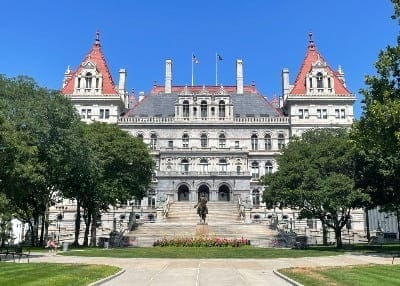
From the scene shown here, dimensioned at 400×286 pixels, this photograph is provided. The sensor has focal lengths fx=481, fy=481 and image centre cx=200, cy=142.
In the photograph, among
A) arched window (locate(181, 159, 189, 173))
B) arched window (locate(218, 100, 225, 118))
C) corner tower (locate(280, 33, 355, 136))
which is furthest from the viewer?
arched window (locate(218, 100, 225, 118))

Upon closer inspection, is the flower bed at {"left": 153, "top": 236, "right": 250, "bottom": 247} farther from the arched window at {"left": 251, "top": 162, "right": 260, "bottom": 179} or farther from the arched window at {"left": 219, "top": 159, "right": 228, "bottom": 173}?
the arched window at {"left": 251, "top": 162, "right": 260, "bottom": 179}

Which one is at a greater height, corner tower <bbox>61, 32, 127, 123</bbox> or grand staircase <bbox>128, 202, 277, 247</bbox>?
Result: corner tower <bbox>61, 32, 127, 123</bbox>

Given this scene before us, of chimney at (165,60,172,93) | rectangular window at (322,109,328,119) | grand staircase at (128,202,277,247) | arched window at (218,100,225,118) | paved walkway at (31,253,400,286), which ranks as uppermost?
chimney at (165,60,172,93)

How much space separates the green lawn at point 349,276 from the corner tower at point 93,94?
186 ft

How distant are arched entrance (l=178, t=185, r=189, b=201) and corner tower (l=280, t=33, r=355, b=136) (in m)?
18.5

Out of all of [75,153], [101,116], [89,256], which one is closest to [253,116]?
[101,116]

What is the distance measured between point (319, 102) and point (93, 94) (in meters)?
35.1

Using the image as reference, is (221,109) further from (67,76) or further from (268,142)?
(67,76)

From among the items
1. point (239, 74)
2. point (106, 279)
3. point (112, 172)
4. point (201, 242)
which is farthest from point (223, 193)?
point (106, 279)

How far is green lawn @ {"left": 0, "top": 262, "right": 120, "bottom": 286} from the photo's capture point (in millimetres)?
17108

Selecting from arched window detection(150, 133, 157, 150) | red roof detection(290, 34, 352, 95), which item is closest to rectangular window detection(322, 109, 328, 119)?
red roof detection(290, 34, 352, 95)

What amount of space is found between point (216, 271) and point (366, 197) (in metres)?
23.2

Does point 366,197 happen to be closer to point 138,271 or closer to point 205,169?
point 138,271

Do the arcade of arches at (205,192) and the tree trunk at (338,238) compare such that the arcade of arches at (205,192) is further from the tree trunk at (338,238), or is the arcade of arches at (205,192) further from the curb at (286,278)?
the curb at (286,278)
